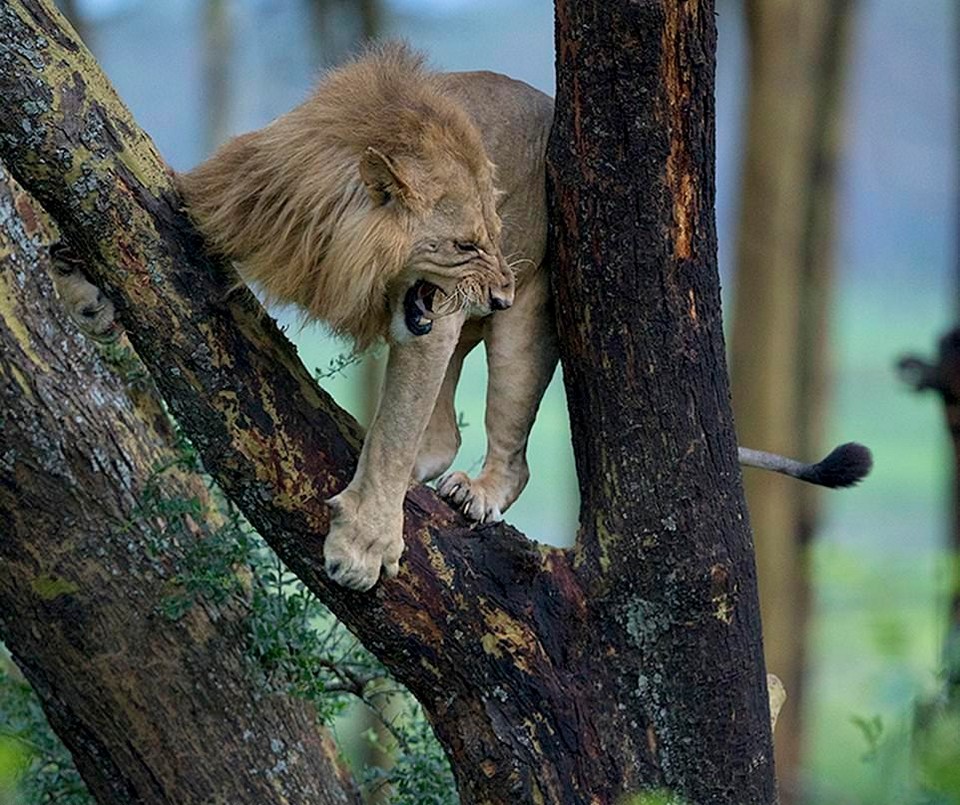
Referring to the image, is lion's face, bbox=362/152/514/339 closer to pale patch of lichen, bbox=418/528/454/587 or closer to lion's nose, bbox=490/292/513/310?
lion's nose, bbox=490/292/513/310

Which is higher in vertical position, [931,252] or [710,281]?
[931,252]

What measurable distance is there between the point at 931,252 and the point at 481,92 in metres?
19.7

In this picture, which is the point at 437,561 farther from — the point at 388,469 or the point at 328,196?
the point at 328,196

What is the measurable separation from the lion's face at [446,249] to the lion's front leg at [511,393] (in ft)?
0.99

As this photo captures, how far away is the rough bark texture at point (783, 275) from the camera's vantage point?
22.5 ft

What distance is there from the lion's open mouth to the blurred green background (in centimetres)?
23

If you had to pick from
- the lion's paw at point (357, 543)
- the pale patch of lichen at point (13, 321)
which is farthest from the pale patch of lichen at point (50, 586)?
the lion's paw at point (357, 543)

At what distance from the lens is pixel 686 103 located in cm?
266

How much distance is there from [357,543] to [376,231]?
0.52 meters

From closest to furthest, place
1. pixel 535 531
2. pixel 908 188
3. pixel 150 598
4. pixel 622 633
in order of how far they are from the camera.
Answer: pixel 622 633
pixel 150 598
pixel 535 531
pixel 908 188

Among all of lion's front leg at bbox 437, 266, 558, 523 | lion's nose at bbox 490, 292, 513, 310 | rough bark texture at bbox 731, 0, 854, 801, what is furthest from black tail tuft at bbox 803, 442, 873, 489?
rough bark texture at bbox 731, 0, 854, 801

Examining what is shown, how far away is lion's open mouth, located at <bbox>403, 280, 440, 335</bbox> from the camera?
9.03 feet

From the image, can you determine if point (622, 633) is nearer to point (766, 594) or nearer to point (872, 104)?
point (766, 594)

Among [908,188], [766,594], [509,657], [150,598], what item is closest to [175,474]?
[150,598]
